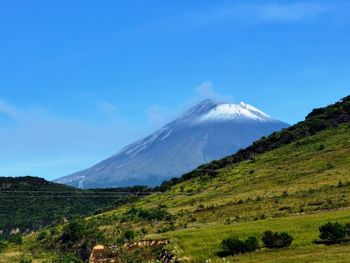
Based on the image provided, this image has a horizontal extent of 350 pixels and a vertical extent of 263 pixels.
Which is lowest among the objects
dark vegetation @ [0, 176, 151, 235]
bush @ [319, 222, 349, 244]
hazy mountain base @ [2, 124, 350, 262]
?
bush @ [319, 222, 349, 244]

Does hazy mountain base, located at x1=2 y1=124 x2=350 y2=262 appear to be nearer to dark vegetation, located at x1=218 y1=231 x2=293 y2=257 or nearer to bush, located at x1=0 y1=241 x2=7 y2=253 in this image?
dark vegetation, located at x1=218 y1=231 x2=293 y2=257

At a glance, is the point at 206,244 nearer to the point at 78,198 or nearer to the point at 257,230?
the point at 257,230

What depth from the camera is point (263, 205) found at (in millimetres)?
65500

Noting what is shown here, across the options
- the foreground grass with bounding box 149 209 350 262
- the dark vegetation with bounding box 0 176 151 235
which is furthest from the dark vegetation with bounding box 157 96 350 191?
the foreground grass with bounding box 149 209 350 262

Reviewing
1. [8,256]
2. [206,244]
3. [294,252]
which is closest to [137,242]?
[206,244]

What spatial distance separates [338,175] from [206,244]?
35861 millimetres

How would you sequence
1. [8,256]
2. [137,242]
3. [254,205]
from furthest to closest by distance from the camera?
[8,256], [254,205], [137,242]

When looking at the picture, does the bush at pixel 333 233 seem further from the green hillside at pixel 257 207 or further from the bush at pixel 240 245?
the bush at pixel 240 245

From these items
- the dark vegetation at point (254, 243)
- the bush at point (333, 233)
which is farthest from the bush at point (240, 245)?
the bush at point (333, 233)

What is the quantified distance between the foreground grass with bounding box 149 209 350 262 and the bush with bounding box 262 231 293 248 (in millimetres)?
523

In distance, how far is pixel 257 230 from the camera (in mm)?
47688

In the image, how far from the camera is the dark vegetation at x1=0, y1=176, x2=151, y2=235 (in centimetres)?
12838

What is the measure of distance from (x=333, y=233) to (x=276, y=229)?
23.6ft

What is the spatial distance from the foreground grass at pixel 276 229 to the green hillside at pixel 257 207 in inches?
2.6
